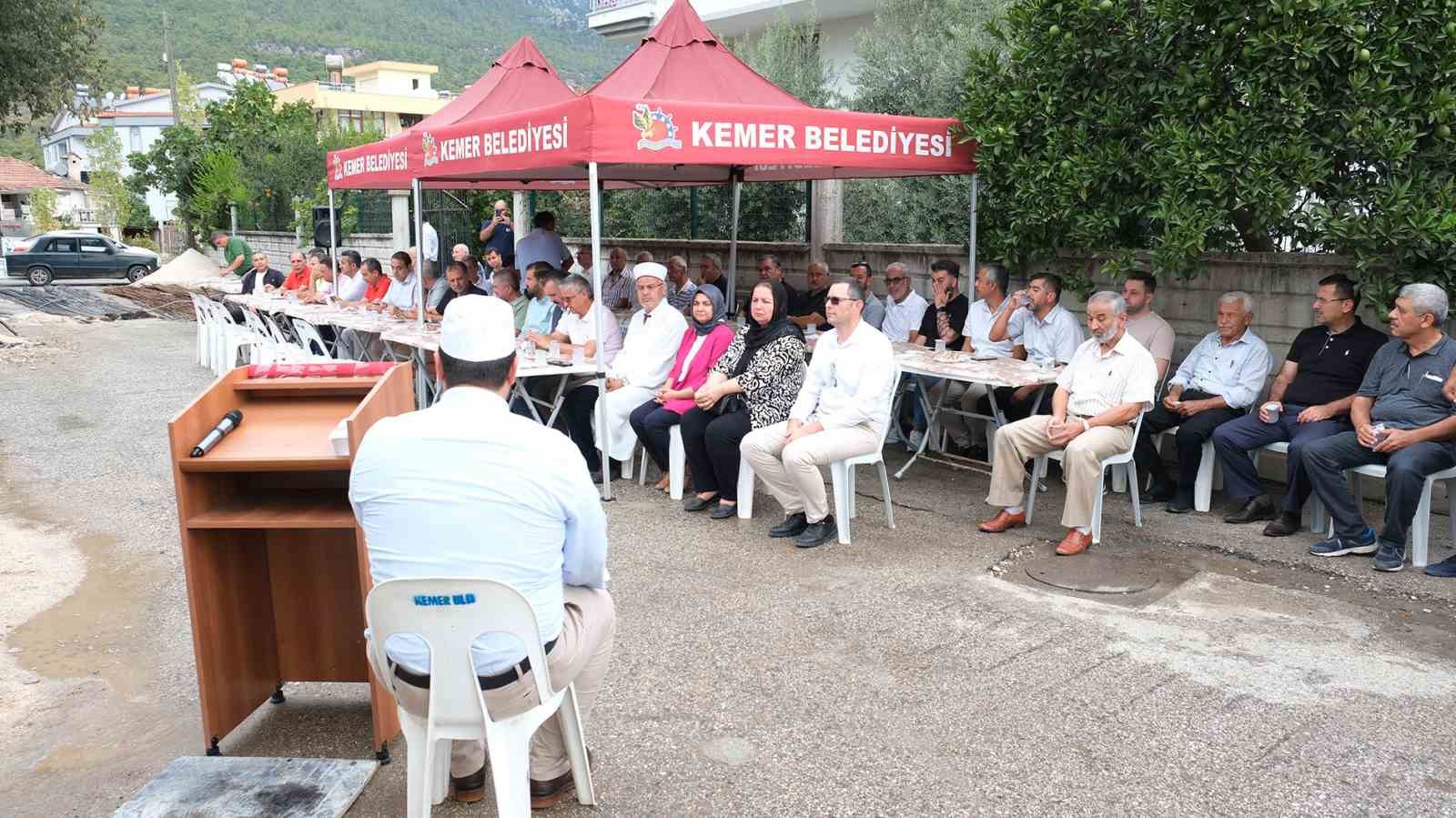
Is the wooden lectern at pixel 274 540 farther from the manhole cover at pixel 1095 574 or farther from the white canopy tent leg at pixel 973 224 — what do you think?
the white canopy tent leg at pixel 973 224

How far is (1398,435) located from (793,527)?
9.60ft

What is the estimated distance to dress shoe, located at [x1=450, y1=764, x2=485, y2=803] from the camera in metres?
3.18

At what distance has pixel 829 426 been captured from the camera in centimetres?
584

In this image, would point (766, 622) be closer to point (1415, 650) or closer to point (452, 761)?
point (452, 761)

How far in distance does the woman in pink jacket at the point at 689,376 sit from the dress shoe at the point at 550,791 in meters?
3.54

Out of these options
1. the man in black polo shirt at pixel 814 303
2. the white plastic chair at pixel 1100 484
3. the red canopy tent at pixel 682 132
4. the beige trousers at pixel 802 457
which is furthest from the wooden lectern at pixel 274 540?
the man in black polo shirt at pixel 814 303

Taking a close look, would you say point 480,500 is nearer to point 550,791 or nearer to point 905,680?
point 550,791

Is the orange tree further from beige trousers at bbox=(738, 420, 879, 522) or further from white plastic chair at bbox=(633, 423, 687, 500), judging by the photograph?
white plastic chair at bbox=(633, 423, 687, 500)

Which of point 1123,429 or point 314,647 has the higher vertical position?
point 1123,429

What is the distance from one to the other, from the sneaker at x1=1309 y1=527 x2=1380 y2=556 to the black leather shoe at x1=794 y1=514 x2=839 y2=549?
2.37 metres

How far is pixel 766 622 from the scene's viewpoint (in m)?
4.63

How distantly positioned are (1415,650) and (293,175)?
81.9 feet

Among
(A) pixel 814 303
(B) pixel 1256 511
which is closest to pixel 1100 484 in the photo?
(B) pixel 1256 511

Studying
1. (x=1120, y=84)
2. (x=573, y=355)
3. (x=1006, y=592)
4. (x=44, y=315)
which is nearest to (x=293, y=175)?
(x=44, y=315)
